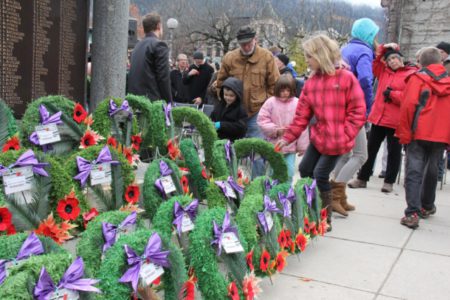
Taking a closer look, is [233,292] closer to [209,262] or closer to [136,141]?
[209,262]

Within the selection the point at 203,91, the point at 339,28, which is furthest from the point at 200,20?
the point at 203,91

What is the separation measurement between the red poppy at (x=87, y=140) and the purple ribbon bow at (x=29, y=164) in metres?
0.87

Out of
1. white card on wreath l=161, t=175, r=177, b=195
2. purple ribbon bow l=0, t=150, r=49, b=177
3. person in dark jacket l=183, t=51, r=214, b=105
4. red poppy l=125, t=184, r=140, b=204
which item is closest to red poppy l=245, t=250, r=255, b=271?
white card on wreath l=161, t=175, r=177, b=195

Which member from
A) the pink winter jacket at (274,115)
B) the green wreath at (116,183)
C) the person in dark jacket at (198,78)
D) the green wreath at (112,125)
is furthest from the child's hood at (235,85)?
the person in dark jacket at (198,78)

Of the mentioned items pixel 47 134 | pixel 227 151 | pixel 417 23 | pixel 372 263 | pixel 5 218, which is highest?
pixel 417 23

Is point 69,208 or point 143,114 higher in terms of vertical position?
point 143,114

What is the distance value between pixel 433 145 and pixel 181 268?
3483 mm

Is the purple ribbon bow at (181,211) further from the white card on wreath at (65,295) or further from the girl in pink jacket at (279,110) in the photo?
the girl in pink jacket at (279,110)

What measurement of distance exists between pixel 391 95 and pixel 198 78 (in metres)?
4.03

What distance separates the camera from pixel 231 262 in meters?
2.87

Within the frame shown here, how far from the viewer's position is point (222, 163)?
4258 mm

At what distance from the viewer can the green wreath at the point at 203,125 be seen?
4734mm

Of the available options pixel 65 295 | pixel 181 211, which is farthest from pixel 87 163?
pixel 65 295

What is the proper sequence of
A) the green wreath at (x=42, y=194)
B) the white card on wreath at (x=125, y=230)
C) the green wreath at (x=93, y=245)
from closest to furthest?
the green wreath at (x=93, y=245) → the white card on wreath at (x=125, y=230) → the green wreath at (x=42, y=194)
